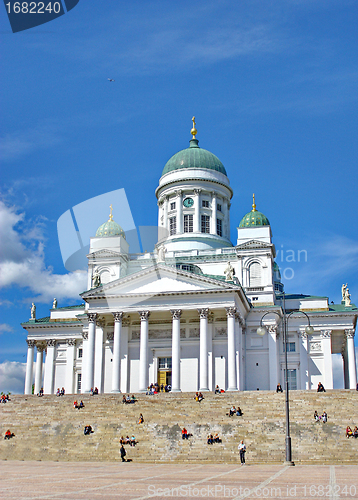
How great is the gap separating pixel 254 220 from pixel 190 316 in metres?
15.6

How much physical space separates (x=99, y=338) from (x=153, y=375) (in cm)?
605

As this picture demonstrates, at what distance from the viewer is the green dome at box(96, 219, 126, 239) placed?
67219 mm

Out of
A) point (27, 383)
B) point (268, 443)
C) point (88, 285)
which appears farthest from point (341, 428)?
point (27, 383)

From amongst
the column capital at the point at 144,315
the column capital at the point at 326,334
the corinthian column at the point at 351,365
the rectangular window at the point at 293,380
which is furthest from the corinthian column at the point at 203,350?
the corinthian column at the point at 351,365

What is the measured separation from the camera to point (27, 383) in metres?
66.1

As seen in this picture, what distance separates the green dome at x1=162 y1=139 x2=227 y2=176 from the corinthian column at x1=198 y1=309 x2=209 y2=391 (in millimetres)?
24907

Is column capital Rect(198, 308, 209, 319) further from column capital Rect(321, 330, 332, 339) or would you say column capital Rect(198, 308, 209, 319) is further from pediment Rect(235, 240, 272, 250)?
column capital Rect(321, 330, 332, 339)

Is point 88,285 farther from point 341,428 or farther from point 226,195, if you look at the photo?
point 341,428

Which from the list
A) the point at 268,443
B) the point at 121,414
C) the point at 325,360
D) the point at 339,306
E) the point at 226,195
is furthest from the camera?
the point at 226,195

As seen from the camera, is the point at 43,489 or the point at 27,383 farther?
the point at 27,383

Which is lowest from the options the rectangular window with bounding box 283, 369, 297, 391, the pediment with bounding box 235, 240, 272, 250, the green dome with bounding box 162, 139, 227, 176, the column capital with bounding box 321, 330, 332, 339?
the rectangular window with bounding box 283, 369, 297, 391

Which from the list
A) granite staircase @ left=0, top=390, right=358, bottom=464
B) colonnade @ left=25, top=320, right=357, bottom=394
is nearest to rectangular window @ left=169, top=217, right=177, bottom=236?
colonnade @ left=25, top=320, right=357, bottom=394

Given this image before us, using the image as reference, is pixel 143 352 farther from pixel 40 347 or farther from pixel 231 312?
pixel 40 347

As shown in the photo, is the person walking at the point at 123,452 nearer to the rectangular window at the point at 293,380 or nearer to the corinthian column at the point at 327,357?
the rectangular window at the point at 293,380
